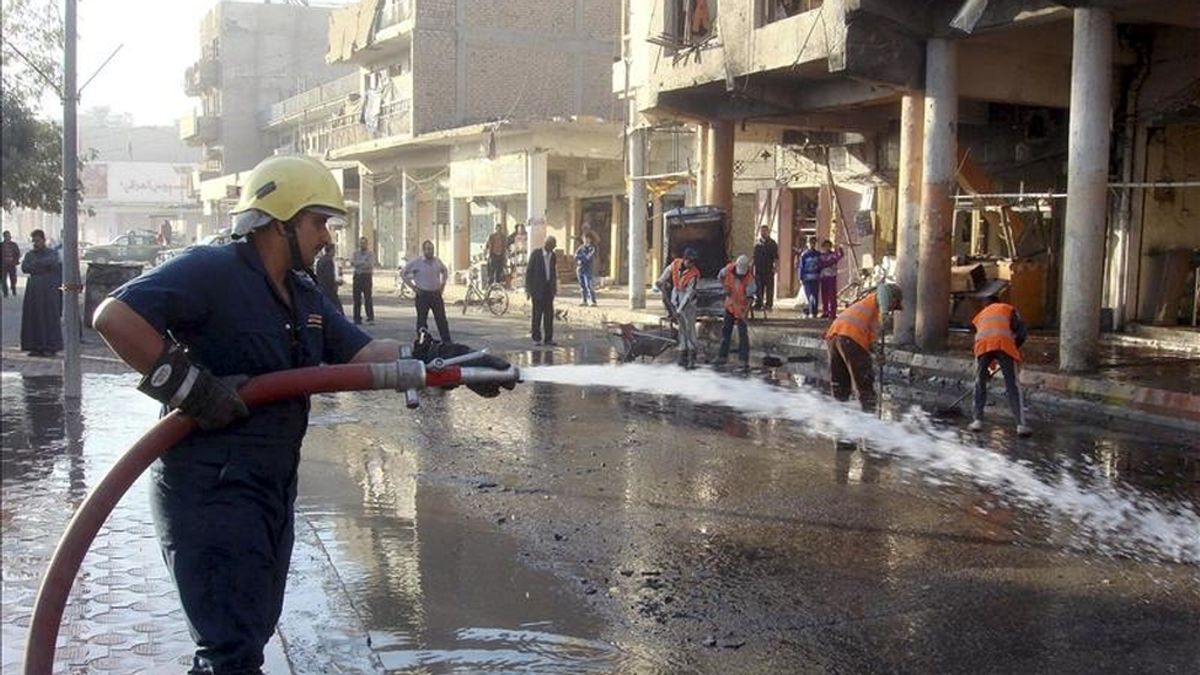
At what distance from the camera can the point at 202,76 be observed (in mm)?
64938

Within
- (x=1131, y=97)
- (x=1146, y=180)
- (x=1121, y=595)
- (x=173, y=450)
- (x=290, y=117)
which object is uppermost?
(x=290, y=117)

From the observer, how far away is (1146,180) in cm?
1781

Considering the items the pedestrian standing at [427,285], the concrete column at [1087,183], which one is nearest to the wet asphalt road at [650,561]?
the concrete column at [1087,183]

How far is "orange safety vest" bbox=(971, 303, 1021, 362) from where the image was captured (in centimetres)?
1024

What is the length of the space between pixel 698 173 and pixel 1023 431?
47.1 feet

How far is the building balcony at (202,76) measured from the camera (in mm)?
63594

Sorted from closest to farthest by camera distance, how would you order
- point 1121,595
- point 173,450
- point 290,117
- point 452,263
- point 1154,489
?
point 173,450 < point 1121,595 < point 1154,489 < point 452,263 < point 290,117

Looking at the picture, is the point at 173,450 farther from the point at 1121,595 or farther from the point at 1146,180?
the point at 1146,180

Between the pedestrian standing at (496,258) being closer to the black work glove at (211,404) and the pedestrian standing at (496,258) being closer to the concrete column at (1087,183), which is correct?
the concrete column at (1087,183)

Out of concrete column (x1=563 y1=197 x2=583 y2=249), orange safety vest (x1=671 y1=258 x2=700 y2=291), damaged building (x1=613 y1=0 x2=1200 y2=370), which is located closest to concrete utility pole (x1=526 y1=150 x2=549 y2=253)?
concrete column (x1=563 y1=197 x2=583 y2=249)

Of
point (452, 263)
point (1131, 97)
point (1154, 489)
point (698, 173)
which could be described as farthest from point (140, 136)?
point (1154, 489)

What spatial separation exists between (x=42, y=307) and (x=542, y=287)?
6974 mm

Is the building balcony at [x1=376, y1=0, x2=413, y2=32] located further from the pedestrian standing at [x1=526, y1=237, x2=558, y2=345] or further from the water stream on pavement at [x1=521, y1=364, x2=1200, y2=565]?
the water stream on pavement at [x1=521, y1=364, x2=1200, y2=565]

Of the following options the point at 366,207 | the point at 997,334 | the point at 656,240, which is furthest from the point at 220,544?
the point at 366,207
